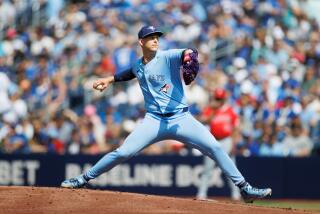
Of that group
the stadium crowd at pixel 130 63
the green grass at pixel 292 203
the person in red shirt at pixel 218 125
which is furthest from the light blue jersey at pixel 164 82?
the stadium crowd at pixel 130 63

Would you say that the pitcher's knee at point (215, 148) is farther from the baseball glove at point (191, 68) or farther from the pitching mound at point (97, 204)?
the baseball glove at point (191, 68)

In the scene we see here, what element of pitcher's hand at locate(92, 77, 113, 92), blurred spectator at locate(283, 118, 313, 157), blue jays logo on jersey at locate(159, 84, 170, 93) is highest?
pitcher's hand at locate(92, 77, 113, 92)

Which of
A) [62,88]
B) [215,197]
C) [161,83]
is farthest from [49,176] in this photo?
[161,83]

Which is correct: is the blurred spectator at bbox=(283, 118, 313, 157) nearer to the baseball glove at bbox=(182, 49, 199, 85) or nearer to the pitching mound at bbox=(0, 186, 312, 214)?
the pitching mound at bbox=(0, 186, 312, 214)

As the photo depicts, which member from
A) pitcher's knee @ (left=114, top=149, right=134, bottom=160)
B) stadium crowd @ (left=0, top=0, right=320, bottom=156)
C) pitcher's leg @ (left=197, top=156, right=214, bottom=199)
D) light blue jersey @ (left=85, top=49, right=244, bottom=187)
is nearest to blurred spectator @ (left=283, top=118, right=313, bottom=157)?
stadium crowd @ (left=0, top=0, right=320, bottom=156)

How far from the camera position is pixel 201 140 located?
9.01 meters

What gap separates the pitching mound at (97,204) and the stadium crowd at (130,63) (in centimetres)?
738

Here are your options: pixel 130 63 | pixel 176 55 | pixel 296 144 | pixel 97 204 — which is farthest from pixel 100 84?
pixel 130 63

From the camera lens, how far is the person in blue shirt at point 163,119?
9.01 metres

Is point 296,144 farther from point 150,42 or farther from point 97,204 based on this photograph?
point 97,204

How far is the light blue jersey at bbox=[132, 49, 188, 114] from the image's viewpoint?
909 cm

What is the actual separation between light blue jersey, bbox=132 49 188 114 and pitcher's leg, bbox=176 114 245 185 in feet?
0.71

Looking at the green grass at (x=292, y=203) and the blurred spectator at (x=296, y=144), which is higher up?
the blurred spectator at (x=296, y=144)

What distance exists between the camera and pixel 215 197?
16219mm
